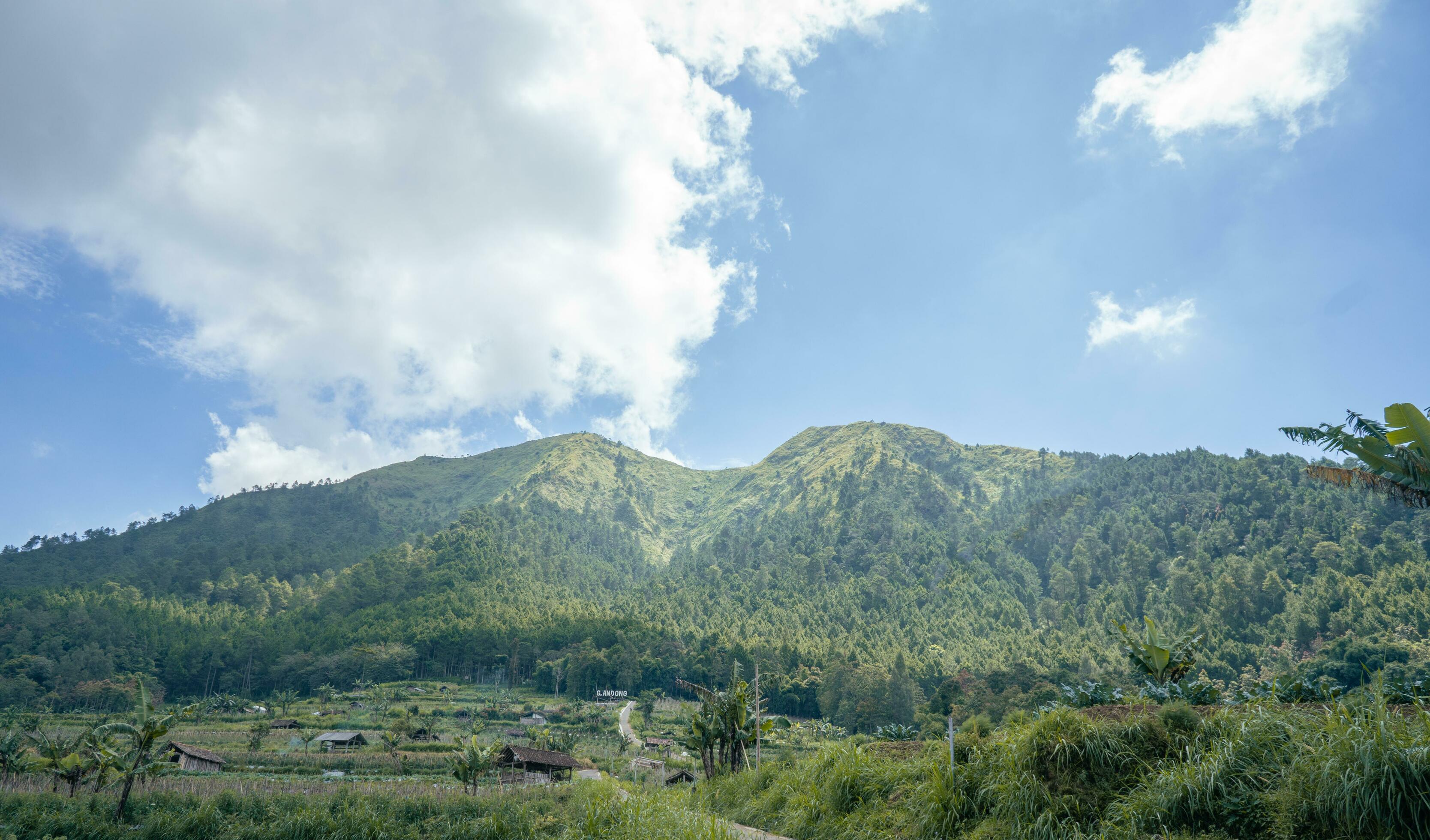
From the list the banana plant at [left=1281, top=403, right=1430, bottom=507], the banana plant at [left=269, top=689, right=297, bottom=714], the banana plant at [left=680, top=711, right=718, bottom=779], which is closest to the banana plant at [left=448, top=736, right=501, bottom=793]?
the banana plant at [left=680, top=711, right=718, bottom=779]

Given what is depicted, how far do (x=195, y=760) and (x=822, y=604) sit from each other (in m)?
121

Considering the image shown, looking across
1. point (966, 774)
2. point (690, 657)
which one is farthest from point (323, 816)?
point (690, 657)

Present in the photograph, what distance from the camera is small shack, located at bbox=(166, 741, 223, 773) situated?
47.4m

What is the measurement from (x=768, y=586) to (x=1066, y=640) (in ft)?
227

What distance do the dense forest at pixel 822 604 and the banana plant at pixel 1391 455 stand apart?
48.6 meters

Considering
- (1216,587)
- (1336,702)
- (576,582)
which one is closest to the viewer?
(1336,702)

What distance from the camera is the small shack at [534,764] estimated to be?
44094 mm

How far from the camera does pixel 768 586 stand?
16538 centimetres

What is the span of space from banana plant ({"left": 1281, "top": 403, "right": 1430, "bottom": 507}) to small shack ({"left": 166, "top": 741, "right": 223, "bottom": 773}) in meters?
Answer: 64.4

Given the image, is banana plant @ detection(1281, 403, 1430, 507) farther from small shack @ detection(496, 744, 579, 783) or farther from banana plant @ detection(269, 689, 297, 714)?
banana plant @ detection(269, 689, 297, 714)

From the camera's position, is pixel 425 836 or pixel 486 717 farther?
pixel 486 717

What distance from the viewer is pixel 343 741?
197ft

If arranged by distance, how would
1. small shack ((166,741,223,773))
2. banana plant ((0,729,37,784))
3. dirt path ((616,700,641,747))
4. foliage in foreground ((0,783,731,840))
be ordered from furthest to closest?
dirt path ((616,700,641,747)) → small shack ((166,741,223,773)) → banana plant ((0,729,37,784)) → foliage in foreground ((0,783,731,840))

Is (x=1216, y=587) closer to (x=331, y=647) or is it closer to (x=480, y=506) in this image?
(x=331, y=647)
